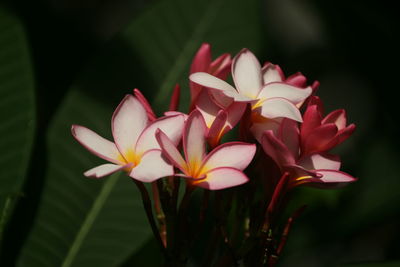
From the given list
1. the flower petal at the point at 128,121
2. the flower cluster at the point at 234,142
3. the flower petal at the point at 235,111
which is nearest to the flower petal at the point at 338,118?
the flower cluster at the point at 234,142

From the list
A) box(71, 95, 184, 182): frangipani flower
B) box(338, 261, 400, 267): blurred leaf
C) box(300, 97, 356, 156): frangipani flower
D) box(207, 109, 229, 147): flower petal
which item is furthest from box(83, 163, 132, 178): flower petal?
box(338, 261, 400, 267): blurred leaf

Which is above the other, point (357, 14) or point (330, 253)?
point (357, 14)

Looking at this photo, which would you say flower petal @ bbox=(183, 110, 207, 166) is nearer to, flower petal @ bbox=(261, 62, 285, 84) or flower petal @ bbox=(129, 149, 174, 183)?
flower petal @ bbox=(129, 149, 174, 183)

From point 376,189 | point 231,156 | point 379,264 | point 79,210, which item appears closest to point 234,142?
point 231,156

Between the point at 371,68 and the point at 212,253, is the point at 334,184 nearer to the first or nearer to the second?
the point at 212,253

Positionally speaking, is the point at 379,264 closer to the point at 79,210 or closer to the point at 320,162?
the point at 320,162

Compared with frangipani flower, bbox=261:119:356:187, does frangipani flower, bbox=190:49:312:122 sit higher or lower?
higher

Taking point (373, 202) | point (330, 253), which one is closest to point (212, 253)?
point (373, 202)
